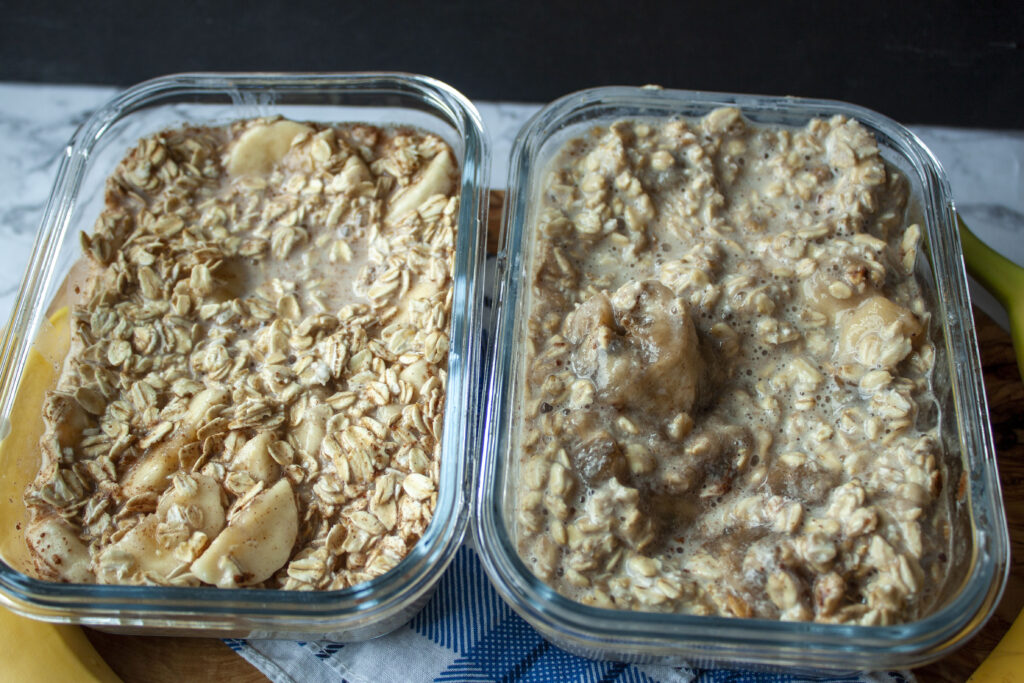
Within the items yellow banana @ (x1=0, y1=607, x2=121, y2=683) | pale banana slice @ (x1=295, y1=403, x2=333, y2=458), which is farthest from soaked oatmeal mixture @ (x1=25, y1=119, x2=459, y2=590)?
yellow banana @ (x1=0, y1=607, x2=121, y2=683)

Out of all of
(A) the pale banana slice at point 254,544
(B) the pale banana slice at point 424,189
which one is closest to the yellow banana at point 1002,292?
(B) the pale banana slice at point 424,189

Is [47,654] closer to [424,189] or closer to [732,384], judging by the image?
[424,189]

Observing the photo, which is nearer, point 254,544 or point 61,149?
point 254,544

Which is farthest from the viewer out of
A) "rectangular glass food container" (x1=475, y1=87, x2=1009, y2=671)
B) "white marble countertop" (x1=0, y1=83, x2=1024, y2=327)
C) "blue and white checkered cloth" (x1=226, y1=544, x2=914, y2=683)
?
"white marble countertop" (x1=0, y1=83, x2=1024, y2=327)

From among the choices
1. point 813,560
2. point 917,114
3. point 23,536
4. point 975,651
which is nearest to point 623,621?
point 813,560

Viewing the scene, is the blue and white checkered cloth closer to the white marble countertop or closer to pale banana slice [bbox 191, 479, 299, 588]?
pale banana slice [bbox 191, 479, 299, 588]

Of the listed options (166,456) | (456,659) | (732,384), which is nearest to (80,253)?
(166,456)
